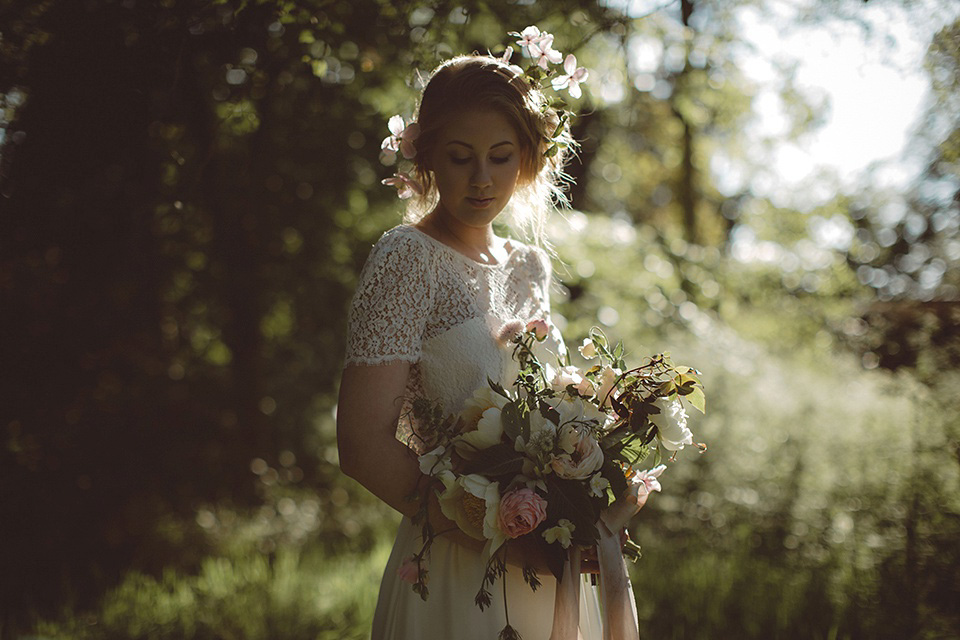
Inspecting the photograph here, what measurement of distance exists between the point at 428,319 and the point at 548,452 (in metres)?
0.53

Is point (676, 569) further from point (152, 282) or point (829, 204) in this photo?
point (829, 204)

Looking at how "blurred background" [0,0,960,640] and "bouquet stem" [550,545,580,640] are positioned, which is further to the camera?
"blurred background" [0,0,960,640]

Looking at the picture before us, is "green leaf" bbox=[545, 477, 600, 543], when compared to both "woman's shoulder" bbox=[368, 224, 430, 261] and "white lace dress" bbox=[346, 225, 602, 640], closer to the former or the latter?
"white lace dress" bbox=[346, 225, 602, 640]

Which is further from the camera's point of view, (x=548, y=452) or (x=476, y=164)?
(x=476, y=164)

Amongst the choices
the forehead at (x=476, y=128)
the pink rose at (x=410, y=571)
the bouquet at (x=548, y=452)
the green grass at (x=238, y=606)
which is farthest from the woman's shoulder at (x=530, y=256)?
the green grass at (x=238, y=606)

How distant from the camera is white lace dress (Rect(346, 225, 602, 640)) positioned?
→ 182cm

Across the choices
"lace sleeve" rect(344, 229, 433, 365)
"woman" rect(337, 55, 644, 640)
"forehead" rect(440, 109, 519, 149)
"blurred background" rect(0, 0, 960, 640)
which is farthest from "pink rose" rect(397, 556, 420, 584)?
"blurred background" rect(0, 0, 960, 640)

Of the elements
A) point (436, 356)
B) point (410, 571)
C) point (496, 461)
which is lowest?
point (410, 571)

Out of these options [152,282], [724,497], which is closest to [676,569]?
[724,497]

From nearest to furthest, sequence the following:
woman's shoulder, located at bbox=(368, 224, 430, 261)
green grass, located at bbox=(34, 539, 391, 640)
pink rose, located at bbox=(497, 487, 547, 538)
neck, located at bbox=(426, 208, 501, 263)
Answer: pink rose, located at bbox=(497, 487, 547, 538)
woman's shoulder, located at bbox=(368, 224, 430, 261)
neck, located at bbox=(426, 208, 501, 263)
green grass, located at bbox=(34, 539, 391, 640)

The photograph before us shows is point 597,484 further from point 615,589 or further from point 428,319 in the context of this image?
point 428,319

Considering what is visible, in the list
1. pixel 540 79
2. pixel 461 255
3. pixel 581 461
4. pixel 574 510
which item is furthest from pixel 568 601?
pixel 540 79

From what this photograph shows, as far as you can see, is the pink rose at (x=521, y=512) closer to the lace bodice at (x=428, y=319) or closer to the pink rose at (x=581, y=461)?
the pink rose at (x=581, y=461)

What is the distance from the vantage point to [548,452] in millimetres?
1614
